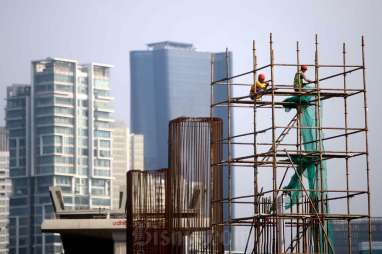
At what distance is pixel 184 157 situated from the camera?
44250 millimetres

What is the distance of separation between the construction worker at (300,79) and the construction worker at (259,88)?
2.67ft

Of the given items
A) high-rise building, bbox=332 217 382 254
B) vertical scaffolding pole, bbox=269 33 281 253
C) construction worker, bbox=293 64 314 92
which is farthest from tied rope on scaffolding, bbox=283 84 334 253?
high-rise building, bbox=332 217 382 254

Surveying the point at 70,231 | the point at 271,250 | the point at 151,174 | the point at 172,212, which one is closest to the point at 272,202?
the point at 271,250

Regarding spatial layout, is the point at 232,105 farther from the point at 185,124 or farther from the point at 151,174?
the point at 151,174

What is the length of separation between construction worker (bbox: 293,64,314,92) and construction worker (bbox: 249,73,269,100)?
2.67 ft

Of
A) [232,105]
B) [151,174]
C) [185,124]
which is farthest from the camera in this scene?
[151,174]

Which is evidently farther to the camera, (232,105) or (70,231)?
(70,231)

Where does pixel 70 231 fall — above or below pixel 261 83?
below

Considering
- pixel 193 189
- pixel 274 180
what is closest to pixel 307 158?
pixel 274 180

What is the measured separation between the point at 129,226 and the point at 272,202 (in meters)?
11.2

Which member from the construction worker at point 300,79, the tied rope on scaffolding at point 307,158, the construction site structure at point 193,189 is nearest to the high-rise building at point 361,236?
the construction site structure at point 193,189

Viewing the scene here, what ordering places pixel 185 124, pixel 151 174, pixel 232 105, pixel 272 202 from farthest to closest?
1. pixel 151 174
2. pixel 185 124
3. pixel 232 105
4. pixel 272 202

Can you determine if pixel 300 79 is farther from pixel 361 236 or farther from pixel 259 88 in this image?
pixel 361 236

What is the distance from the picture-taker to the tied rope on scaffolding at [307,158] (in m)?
39.0
